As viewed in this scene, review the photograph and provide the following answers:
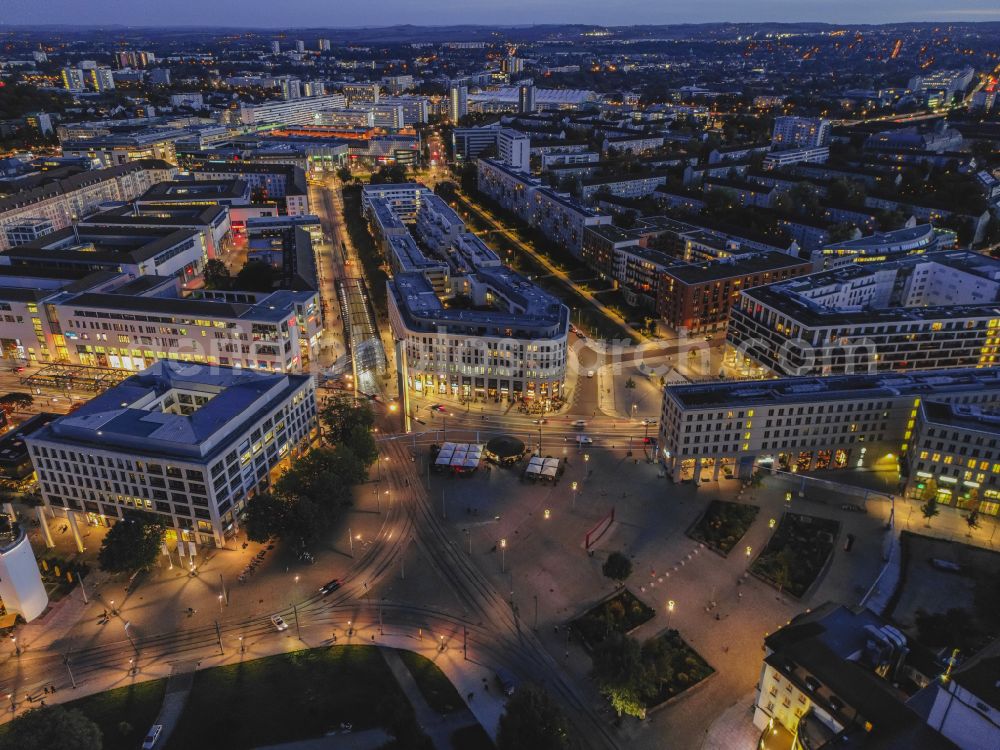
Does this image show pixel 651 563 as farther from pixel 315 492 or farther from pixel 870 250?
pixel 870 250

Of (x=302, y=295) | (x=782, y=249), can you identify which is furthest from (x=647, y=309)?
(x=302, y=295)

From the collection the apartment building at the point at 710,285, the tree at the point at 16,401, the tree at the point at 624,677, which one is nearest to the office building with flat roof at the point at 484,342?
the apartment building at the point at 710,285

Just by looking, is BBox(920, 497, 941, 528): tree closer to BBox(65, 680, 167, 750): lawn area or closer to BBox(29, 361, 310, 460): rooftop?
BBox(29, 361, 310, 460): rooftop

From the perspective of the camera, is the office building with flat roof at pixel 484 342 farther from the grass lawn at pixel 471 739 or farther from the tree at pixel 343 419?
the grass lawn at pixel 471 739

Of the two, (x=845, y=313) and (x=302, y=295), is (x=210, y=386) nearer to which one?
(x=302, y=295)

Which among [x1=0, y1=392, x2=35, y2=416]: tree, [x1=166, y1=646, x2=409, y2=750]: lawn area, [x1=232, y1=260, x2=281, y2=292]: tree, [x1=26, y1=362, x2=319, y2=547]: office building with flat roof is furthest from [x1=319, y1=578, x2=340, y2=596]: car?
[x1=232, y1=260, x2=281, y2=292]: tree
